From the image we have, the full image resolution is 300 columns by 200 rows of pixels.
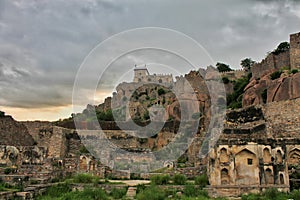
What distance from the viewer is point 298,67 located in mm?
33250

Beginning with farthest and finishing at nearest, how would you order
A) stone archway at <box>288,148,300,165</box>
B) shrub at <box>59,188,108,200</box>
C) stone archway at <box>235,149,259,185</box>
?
stone archway at <box>288,148,300,165</box>
stone archway at <box>235,149,259,185</box>
shrub at <box>59,188,108,200</box>

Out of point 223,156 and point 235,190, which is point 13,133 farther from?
point 235,190

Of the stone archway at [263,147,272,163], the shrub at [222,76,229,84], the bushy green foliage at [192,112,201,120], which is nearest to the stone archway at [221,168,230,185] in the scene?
the stone archway at [263,147,272,163]

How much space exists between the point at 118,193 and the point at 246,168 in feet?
20.7

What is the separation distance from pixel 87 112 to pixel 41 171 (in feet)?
108

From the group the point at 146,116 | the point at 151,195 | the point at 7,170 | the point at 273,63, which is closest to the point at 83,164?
the point at 7,170

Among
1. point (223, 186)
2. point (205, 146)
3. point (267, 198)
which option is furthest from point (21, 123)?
point (267, 198)

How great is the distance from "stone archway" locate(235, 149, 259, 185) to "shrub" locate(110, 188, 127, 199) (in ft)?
17.9

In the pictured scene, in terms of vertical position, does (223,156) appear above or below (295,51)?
below

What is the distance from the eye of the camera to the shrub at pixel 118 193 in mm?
14150

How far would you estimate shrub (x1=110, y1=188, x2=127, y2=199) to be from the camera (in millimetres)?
14150

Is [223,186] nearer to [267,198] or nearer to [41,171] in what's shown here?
[267,198]

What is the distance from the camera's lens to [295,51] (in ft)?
111

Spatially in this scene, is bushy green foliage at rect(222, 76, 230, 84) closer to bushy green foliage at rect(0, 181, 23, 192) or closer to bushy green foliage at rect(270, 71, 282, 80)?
bushy green foliage at rect(270, 71, 282, 80)
